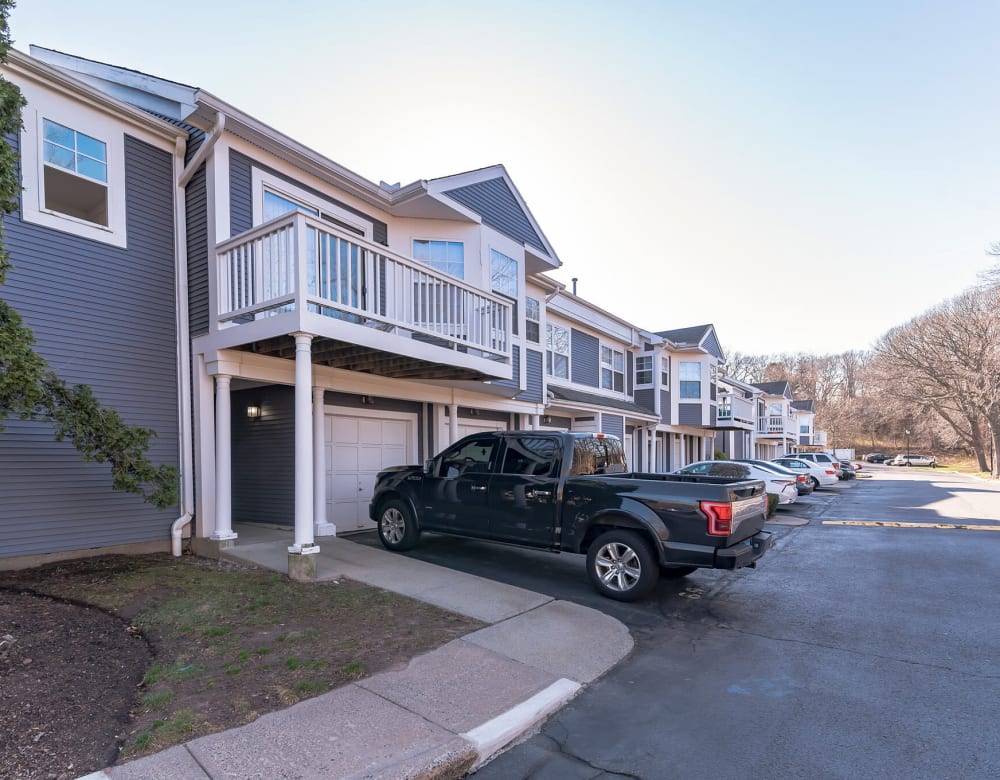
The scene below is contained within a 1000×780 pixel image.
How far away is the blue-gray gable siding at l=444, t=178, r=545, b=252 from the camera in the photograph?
11.5 meters

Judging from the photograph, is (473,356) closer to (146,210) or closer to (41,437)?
(146,210)

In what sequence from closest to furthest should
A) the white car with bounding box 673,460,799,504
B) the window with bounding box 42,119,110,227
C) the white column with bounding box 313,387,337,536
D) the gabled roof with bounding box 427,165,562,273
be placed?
the window with bounding box 42,119,110,227 < the white column with bounding box 313,387,337,536 < the gabled roof with bounding box 427,165,562,273 < the white car with bounding box 673,460,799,504

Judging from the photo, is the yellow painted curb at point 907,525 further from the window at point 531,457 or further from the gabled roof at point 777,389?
the gabled roof at point 777,389

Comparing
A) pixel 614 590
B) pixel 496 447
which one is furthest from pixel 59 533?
pixel 614 590

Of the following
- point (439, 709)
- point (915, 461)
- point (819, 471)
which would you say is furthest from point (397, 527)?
point (915, 461)

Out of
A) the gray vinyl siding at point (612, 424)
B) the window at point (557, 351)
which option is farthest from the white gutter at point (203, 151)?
the gray vinyl siding at point (612, 424)

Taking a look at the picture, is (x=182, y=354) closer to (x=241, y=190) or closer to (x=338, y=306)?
(x=241, y=190)

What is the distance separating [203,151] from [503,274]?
20.2 feet

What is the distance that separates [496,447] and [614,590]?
242cm

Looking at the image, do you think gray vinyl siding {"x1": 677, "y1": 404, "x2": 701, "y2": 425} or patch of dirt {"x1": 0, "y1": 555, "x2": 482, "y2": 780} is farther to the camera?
gray vinyl siding {"x1": 677, "y1": 404, "x2": 701, "y2": 425}

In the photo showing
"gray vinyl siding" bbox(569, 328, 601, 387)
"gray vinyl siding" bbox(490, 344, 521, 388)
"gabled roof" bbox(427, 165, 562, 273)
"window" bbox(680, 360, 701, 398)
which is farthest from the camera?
"window" bbox(680, 360, 701, 398)

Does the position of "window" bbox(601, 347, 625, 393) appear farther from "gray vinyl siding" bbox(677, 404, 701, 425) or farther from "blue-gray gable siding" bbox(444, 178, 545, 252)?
"blue-gray gable siding" bbox(444, 178, 545, 252)

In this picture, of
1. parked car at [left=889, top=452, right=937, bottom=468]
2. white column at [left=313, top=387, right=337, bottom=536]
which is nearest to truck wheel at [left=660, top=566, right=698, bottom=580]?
white column at [left=313, top=387, right=337, bottom=536]

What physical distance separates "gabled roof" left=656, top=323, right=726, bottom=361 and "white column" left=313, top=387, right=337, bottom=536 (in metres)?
19.2
